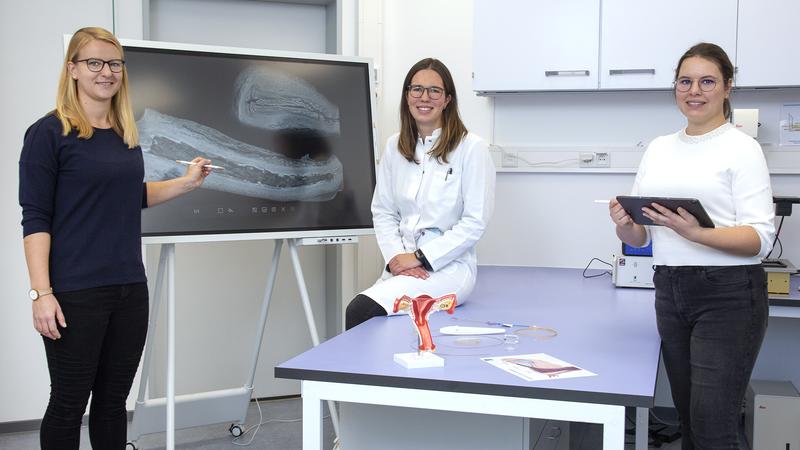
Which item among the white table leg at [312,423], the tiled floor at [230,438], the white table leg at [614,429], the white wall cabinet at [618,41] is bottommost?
the tiled floor at [230,438]

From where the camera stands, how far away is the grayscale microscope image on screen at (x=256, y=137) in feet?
9.34

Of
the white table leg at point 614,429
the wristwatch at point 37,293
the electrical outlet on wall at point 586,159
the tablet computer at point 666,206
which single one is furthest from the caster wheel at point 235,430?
the white table leg at point 614,429

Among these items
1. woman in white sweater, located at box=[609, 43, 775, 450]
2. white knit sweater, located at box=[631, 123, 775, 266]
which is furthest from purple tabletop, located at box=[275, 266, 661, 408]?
white knit sweater, located at box=[631, 123, 775, 266]

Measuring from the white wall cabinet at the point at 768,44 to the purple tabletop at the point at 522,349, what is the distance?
105 cm

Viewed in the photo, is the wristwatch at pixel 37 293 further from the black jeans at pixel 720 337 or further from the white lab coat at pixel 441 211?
the black jeans at pixel 720 337

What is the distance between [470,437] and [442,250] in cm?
89

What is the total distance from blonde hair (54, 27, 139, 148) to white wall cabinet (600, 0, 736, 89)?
2.04 m

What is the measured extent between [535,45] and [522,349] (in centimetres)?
188

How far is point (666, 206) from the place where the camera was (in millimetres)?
1878

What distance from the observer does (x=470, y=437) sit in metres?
1.90

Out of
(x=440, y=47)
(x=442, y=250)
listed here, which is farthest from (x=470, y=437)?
(x=440, y=47)

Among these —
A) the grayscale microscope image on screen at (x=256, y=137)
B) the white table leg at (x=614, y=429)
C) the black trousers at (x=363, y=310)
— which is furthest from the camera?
the grayscale microscope image on screen at (x=256, y=137)

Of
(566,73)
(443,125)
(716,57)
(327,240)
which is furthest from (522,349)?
(566,73)

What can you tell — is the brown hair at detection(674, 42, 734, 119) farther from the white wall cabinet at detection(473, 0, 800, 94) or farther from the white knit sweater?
the white wall cabinet at detection(473, 0, 800, 94)
